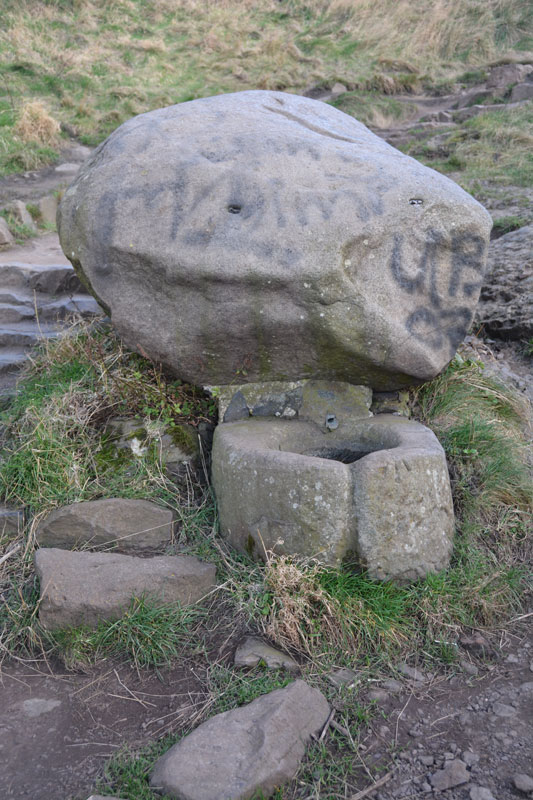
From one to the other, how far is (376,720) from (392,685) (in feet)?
0.54

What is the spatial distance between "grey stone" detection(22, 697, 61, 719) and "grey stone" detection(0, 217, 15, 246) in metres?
5.12

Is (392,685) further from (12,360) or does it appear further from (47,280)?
(47,280)

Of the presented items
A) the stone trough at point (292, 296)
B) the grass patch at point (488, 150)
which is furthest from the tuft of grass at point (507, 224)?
the stone trough at point (292, 296)

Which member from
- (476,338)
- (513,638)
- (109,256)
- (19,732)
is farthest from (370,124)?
(19,732)

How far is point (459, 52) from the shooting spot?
475 inches

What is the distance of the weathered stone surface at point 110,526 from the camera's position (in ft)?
9.54

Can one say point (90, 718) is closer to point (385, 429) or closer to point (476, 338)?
point (385, 429)

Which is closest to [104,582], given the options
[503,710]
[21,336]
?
[503,710]

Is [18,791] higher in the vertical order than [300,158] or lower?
lower

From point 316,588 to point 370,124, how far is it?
27.9 ft

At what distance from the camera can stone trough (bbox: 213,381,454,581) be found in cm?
245

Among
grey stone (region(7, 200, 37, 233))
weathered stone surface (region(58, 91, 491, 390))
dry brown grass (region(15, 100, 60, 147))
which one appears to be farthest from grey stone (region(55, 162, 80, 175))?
weathered stone surface (region(58, 91, 491, 390))

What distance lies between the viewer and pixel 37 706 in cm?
229

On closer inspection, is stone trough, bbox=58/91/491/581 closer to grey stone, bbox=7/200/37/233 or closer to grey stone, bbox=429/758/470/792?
grey stone, bbox=429/758/470/792
